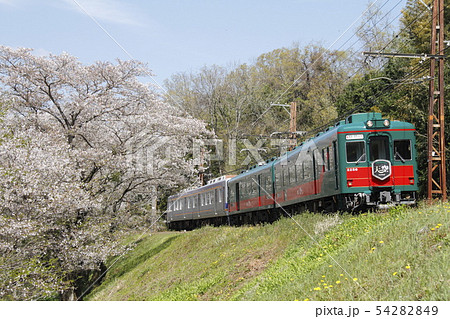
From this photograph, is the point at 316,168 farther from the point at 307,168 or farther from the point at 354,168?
the point at 354,168

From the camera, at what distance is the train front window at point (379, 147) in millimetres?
16641

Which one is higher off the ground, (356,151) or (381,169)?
(356,151)

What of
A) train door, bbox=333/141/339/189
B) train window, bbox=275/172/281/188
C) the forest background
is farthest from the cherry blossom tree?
train door, bbox=333/141/339/189

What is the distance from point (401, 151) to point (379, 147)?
0.68 m

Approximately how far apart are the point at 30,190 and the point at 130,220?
29.8 feet

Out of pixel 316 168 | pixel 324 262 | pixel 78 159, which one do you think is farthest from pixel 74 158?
pixel 324 262

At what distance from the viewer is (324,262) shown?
36.8 feet

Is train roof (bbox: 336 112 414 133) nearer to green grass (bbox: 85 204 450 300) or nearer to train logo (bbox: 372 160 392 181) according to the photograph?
train logo (bbox: 372 160 392 181)

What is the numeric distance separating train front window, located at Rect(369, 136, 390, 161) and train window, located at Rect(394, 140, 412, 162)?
0.91 ft

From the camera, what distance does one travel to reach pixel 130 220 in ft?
88.8

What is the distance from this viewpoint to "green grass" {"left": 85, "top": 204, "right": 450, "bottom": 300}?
7977mm

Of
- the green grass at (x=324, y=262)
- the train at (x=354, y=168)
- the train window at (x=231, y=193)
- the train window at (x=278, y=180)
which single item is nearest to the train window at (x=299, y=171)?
the train at (x=354, y=168)

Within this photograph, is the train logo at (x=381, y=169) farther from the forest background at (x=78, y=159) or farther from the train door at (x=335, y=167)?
the forest background at (x=78, y=159)

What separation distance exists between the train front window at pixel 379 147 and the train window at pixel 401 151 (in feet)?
0.91
